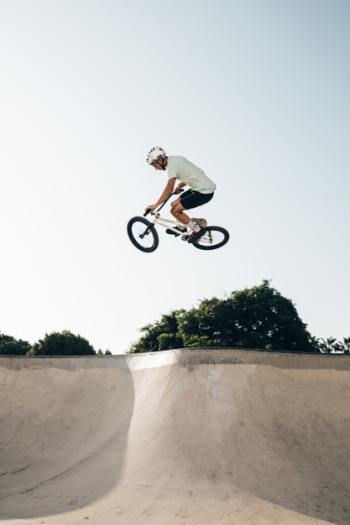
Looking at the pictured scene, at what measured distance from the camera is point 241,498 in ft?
30.4

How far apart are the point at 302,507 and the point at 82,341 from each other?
3571 centimetres

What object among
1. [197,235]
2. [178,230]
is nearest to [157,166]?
[178,230]

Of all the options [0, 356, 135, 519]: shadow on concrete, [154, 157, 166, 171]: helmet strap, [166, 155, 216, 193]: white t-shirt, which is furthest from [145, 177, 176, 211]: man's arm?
[0, 356, 135, 519]: shadow on concrete

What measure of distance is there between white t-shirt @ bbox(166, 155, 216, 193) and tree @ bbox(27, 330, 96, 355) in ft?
116

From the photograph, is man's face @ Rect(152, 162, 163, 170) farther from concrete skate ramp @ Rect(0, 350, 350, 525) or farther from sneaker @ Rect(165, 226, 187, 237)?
concrete skate ramp @ Rect(0, 350, 350, 525)

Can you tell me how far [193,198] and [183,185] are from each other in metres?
0.33

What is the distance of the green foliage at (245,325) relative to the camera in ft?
126

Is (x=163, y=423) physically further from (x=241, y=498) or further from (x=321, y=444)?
(x=321, y=444)

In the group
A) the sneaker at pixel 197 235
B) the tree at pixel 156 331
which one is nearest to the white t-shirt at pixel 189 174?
the sneaker at pixel 197 235

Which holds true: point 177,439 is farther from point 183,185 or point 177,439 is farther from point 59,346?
point 59,346

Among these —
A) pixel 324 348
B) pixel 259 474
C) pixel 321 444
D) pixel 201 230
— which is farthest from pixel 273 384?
pixel 324 348

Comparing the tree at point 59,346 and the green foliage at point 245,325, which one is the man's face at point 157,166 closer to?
the green foliage at point 245,325

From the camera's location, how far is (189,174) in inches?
327

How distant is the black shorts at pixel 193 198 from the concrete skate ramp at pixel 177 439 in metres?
6.02
